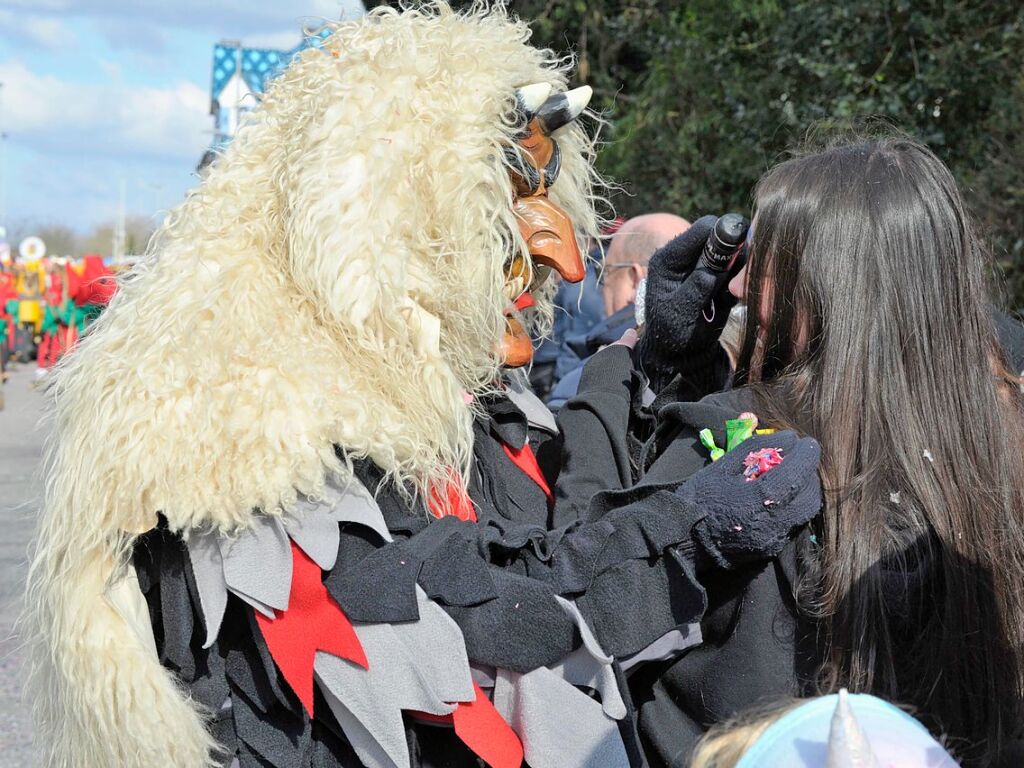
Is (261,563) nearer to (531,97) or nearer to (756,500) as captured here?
(756,500)

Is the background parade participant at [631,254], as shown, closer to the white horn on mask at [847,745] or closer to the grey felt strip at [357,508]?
the grey felt strip at [357,508]

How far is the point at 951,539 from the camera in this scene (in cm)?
150

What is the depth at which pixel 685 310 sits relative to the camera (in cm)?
211

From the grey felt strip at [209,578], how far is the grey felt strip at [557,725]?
1.53ft

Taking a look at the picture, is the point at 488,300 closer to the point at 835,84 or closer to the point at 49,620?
the point at 49,620

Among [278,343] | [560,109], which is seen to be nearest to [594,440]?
[560,109]

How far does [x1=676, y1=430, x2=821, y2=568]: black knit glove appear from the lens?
1.44m

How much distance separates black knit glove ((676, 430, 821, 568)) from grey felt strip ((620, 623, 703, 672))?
153mm

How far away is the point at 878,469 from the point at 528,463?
0.72 meters

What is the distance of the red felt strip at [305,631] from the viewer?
1461 millimetres

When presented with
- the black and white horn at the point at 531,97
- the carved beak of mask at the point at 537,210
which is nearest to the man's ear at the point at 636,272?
the carved beak of mask at the point at 537,210

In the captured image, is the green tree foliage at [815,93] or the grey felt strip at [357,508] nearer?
the grey felt strip at [357,508]

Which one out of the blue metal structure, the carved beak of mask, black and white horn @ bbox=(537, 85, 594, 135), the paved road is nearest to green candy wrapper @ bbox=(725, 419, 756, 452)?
the carved beak of mask

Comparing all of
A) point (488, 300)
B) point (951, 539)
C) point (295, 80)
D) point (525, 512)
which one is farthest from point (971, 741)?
point (295, 80)
